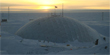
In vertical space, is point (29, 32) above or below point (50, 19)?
below

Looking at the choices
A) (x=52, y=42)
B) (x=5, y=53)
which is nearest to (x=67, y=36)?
(x=52, y=42)

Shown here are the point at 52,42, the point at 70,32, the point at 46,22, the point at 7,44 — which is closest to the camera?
the point at 7,44

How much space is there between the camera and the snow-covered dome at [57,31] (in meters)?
32.2

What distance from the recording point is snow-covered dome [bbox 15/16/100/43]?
32.2 m

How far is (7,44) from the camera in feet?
85.1

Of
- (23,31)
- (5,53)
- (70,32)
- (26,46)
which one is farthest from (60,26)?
(5,53)

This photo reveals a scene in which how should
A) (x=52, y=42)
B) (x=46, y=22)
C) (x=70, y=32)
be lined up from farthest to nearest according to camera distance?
(x=46, y=22) → (x=70, y=32) → (x=52, y=42)

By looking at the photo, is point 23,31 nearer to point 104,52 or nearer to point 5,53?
point 5,53

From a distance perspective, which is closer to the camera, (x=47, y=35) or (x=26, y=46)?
(x=26, y=46)

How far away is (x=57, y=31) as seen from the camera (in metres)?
33.2

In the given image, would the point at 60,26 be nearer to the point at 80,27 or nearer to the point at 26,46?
the point at 80,27

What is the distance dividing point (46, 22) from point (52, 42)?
21.0 feet

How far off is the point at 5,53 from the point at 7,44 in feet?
11.6

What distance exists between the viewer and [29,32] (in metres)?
34.2
